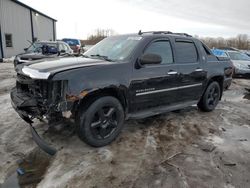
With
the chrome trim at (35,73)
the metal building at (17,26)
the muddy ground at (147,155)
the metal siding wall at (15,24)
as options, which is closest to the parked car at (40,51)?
the muddy ground at (147,155)

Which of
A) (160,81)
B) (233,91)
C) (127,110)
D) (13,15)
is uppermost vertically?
(13,15)

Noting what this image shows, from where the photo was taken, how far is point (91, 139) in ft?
12.1

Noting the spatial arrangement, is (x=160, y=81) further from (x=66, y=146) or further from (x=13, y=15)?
(x=13, y=15)

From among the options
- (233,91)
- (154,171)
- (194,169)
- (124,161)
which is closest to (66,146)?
(124,161)

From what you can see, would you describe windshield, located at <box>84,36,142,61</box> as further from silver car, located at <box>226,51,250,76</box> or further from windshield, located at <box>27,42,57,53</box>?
silver car, located at <box>226,51,250,76</box>

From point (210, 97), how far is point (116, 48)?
3.04m

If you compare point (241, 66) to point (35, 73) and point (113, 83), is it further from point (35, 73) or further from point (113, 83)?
point (35, 73)

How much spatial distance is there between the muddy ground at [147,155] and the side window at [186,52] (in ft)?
4.51

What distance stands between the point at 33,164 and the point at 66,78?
1286 mm

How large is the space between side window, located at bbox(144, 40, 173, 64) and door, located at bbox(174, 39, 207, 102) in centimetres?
20

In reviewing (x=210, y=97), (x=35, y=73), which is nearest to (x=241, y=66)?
(x=210, y=97)

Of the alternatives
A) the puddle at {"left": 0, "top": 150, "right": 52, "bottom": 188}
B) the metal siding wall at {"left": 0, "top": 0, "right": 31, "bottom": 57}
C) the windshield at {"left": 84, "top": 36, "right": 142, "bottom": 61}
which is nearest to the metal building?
A: the metal siding wall at {"left": 0, "top": 0, "right": 31, "bottom": 57}

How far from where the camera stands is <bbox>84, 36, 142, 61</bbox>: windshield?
4224 mm

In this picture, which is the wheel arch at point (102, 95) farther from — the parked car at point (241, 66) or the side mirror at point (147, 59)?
the parked car at point (241, 66)
